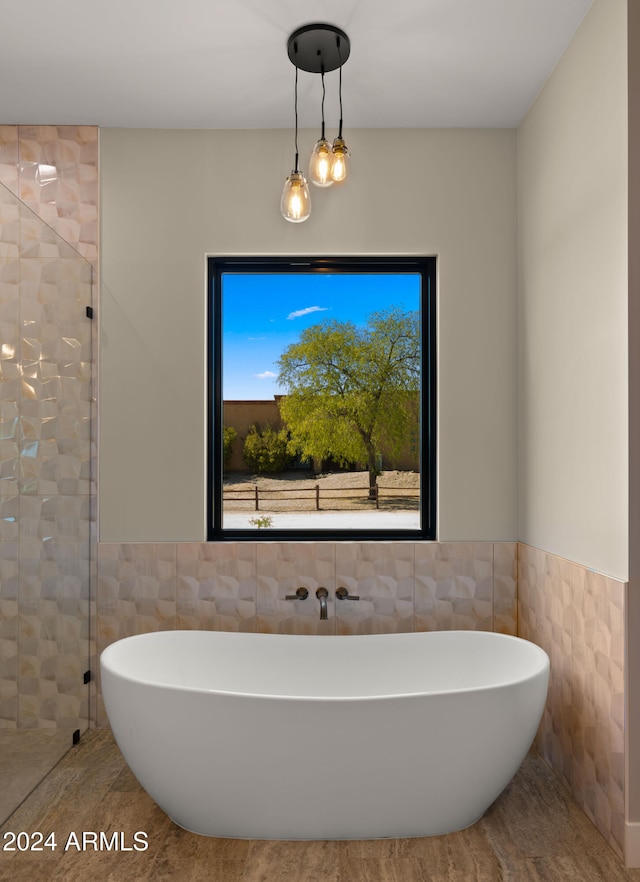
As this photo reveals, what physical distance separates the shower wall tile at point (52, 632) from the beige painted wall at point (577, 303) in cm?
203

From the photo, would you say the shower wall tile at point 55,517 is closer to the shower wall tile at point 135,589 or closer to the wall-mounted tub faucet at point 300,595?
the shower wall tile at point 135,589

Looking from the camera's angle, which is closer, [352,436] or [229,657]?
[229,657]

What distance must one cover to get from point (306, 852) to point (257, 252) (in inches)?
95.3

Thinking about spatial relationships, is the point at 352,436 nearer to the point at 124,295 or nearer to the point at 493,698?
the point at 124,295

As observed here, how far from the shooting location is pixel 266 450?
325 cm

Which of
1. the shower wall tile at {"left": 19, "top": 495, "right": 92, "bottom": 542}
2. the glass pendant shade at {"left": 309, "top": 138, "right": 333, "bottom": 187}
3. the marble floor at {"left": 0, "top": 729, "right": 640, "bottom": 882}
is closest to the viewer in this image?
the marble floor at {"left": 0, "top": 729, "right": 640, "bottom": 882}

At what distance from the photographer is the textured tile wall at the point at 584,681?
2115mm

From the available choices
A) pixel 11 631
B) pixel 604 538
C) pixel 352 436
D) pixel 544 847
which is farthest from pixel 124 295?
pixel 544 847

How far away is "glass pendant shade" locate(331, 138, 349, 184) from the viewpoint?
7.24 feet

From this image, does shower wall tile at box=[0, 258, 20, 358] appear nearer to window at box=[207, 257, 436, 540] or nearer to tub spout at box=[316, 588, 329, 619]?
window at box=[207, 257, 436, 540]

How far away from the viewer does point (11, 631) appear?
2447 millimetres

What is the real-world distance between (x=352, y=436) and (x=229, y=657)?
1.16m

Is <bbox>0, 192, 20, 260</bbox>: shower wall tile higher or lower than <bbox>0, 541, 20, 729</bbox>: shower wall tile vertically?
higher

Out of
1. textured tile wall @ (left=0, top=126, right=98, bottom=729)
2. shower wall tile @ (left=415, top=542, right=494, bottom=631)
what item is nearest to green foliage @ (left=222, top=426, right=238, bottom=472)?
textured tile wall @ (left=0, top=126, right=98, bottom=729)
